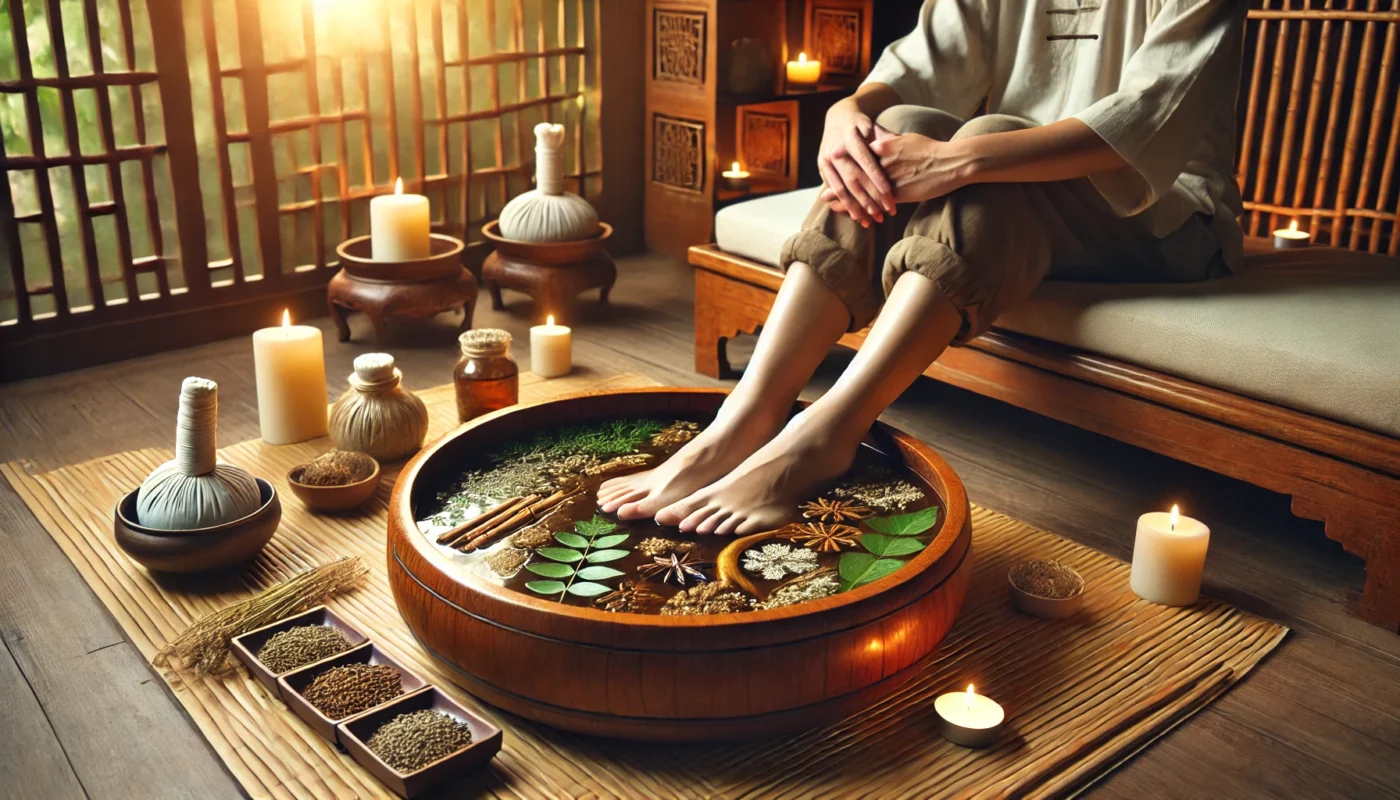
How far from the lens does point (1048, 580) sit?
172cm

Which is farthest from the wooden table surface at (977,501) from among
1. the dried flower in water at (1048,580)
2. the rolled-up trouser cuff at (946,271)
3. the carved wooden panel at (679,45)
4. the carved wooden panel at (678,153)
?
the carved wooden panel at (679,45)

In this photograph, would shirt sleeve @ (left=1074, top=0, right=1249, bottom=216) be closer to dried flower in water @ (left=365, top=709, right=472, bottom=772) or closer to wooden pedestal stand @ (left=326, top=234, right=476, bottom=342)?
dried flower in water @ (left=365, top=709, right=472, bottom=772)

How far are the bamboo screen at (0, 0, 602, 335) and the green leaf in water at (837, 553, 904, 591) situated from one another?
2028mm

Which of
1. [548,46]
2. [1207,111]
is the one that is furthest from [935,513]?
[548,46]

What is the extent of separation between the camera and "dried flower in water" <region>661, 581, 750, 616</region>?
58.0 inches

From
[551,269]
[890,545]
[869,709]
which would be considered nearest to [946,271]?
[890,545]

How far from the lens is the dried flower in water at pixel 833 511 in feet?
5.62

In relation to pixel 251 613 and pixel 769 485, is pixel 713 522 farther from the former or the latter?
pixel 251 613

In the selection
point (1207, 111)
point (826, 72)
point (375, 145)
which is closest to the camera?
point (1207, 111)

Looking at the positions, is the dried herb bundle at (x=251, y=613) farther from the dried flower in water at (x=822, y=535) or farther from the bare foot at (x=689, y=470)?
the dried flower in water at (x=822, y=535)

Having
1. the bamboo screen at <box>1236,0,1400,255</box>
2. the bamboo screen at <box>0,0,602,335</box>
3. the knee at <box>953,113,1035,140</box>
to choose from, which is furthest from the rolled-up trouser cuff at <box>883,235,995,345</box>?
the bamboo screen at <box>0,0,602,335</box>

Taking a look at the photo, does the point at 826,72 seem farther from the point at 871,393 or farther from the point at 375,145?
the point at 871,393

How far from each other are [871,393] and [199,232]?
1.91 meters

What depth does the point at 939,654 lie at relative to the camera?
1612mm
